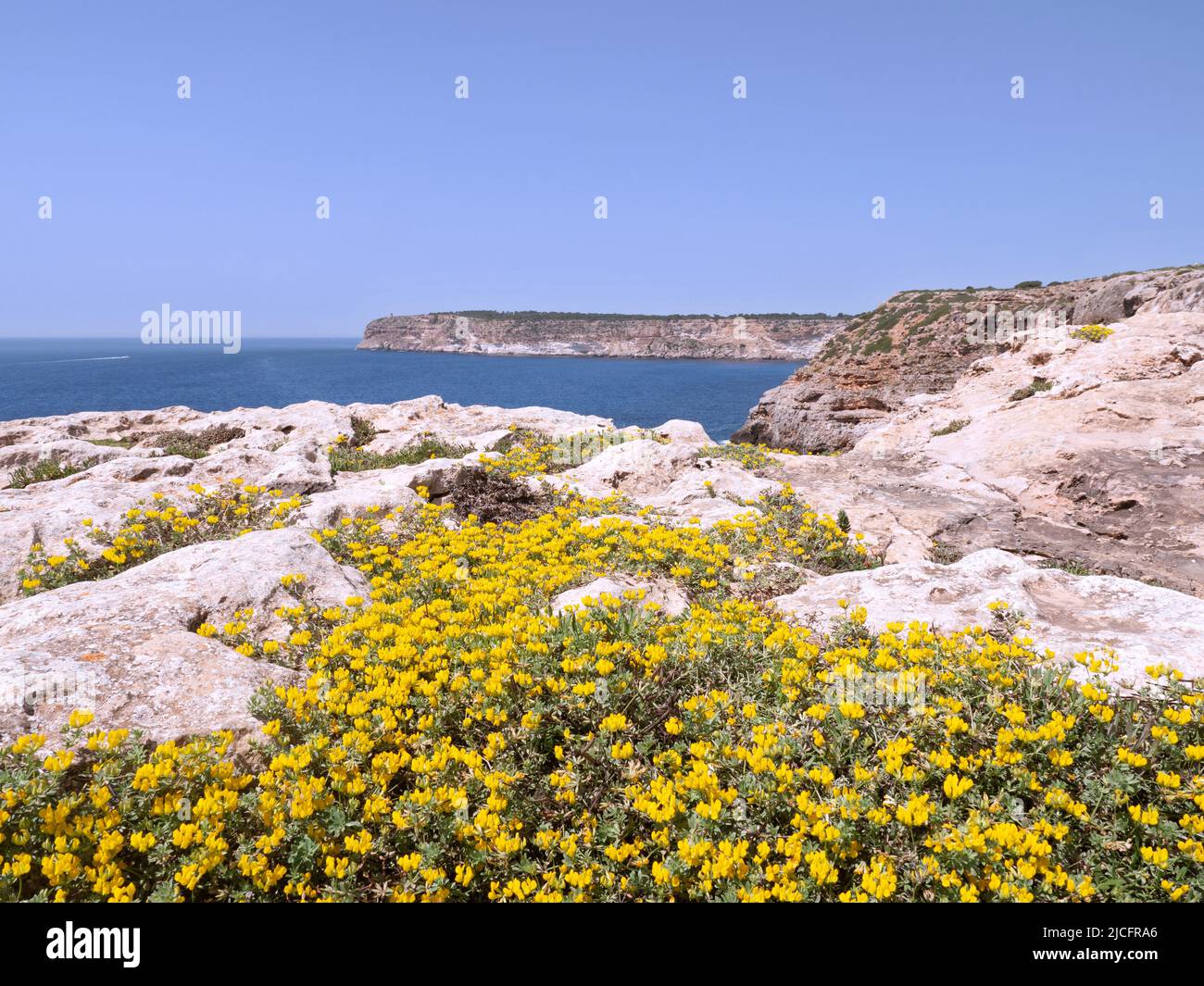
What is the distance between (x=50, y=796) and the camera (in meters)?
3.38

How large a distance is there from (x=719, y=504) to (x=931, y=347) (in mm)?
49580

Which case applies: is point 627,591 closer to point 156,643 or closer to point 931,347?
point 156,643

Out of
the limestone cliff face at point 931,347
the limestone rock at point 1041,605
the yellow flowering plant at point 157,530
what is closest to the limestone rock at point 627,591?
the limestone rock at point 1041,605

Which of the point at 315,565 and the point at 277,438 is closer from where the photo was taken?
the point at 315,565

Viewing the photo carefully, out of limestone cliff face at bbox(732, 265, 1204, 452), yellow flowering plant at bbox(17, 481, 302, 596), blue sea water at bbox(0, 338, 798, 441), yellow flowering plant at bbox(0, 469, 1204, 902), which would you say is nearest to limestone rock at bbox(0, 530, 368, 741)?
yellow flowering plant at bbox(0, 469, 1204, 902)

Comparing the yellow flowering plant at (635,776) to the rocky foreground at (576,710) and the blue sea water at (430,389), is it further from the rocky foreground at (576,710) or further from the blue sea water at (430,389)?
the blue sea water at (430,389)

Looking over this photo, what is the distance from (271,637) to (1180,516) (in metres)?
13.7

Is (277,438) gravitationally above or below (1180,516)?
above

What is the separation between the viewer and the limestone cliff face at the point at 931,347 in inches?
1286

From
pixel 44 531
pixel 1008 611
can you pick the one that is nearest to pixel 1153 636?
pixel 1008 611

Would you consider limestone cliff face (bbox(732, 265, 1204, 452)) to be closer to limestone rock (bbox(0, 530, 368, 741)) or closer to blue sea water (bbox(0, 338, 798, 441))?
blue sea water (bbox(0, 338, 798, 441))

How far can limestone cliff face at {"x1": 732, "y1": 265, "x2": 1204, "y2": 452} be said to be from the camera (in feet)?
107
